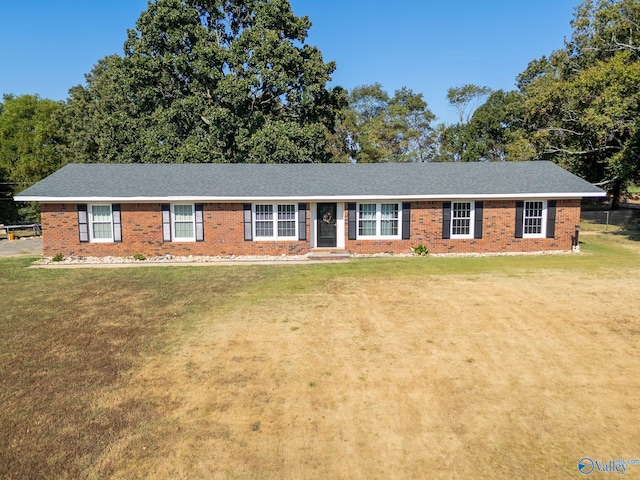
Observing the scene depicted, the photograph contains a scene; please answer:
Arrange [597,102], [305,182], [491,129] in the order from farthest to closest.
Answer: [491,129] → [597,102] → [305,182]

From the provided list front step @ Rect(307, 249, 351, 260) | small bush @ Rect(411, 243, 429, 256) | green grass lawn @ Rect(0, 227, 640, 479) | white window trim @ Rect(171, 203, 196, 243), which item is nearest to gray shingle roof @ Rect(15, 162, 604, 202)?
white window trim @ Rect(171, 203, 196, 243)

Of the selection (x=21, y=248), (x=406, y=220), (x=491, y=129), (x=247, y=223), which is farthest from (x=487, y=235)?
(x=491, y=129)

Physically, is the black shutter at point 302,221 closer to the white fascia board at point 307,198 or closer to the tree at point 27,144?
the white fascia board at point 307,198

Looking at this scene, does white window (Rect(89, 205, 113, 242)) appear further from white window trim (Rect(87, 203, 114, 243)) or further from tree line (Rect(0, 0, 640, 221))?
tree line (Rect(0, 0, 640, 221))

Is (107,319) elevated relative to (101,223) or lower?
lower

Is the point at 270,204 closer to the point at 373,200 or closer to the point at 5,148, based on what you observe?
the point at 373,200

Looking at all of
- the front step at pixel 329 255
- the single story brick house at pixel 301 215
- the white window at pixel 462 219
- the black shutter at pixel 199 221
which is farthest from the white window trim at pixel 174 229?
the white window at pixel 462 219

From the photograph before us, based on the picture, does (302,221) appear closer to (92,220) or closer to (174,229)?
(174,229)
